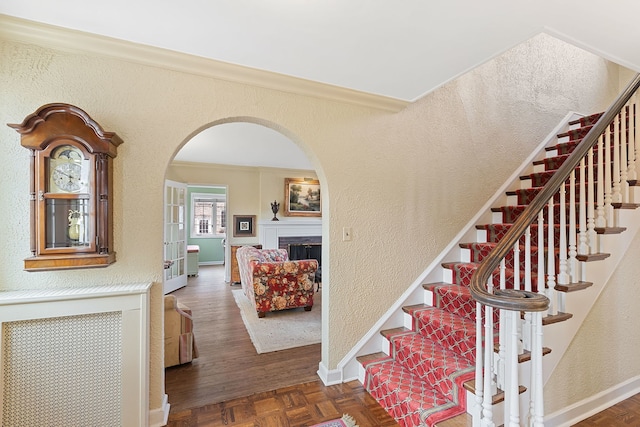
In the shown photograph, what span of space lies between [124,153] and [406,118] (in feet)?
7.41

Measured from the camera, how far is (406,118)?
8.39 feet

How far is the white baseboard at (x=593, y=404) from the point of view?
1.87 m

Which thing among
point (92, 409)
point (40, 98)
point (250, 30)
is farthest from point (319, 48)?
point (92, 409)

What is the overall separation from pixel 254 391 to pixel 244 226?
4.22 m

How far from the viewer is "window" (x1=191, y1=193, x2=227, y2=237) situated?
7941 mm

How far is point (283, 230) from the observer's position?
20.6 feet

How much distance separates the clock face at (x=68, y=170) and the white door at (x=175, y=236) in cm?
341

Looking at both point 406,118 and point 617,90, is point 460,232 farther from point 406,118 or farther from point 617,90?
point 617,90

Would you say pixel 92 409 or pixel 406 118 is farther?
pixel 406 118

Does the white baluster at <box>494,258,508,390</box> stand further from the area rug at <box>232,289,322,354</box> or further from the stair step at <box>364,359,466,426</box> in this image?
the area rug at <box>232,289,322,354</box>

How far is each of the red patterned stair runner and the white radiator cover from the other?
1599mm

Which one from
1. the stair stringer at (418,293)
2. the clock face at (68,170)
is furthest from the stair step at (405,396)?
the clock face at (68,170)

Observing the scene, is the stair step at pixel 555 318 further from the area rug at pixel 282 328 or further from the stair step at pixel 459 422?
the area rug at pixel 282 328

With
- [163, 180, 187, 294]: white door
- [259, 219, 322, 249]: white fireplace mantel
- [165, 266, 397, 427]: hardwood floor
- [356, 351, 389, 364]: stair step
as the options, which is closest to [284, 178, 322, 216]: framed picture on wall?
[259, 219, 322, 249]: white fireplace mantel
